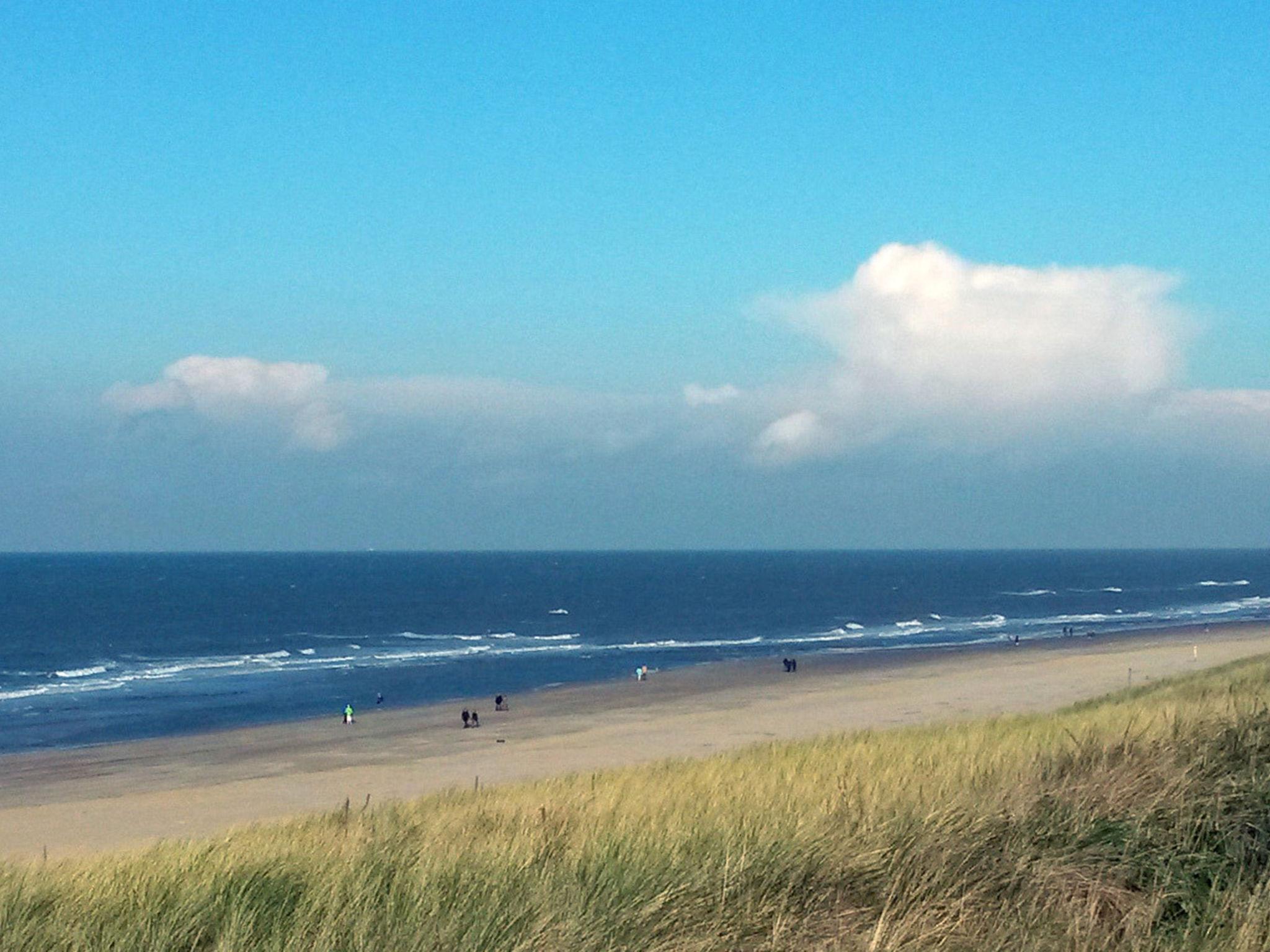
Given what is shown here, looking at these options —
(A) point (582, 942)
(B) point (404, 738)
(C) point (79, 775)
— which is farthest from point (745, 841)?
(B) point (404, 738)

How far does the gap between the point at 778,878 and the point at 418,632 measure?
9406 centimetres

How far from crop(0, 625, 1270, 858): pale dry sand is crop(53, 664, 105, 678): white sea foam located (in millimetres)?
25141

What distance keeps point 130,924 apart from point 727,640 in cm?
8285

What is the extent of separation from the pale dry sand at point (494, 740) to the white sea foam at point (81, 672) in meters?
25.1

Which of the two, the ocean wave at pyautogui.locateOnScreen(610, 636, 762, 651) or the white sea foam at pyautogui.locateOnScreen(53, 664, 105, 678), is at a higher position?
the white sea foam at pyautogui.locateOnScreen(53, 664, 105, 678)

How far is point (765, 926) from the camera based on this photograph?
476 centimetres

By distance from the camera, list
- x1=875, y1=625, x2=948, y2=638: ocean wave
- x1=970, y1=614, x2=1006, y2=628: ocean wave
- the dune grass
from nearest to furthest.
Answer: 1. the dune grass
2. x1=875, y1=625, x2=948, y2=638: ocean wave
3. x1=970, y1=614, x2=1006, y2=628: ocean wave

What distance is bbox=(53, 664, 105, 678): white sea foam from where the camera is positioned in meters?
66.8

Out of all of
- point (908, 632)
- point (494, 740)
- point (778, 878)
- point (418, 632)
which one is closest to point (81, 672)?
point (418, 632)

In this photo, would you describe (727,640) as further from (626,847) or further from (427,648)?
(626,847)

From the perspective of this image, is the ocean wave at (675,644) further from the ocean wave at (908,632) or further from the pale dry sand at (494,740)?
the pale dry sand at (494,740)

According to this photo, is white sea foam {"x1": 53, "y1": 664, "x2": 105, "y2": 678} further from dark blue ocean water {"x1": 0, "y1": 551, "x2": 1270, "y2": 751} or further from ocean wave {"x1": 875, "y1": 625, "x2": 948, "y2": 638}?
ocean wave {"x1": 875, "y1": 625, "x2": 948, "y2": 638}

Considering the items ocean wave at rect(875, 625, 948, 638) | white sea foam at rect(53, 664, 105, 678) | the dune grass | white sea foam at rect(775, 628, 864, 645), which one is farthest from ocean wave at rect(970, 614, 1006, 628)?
the dune grass

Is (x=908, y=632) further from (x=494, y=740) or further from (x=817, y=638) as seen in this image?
(x=494, y=740)
